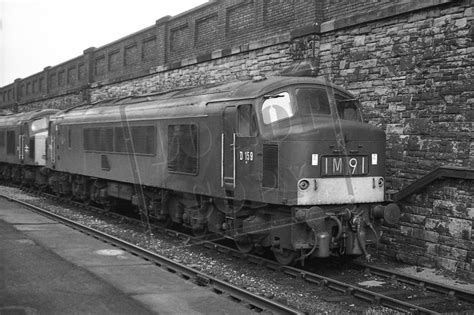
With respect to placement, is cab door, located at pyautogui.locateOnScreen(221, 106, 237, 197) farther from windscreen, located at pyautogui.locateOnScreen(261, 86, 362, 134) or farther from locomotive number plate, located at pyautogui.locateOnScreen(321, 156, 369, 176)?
locomotive number plate, located at pyautogui.locateOnScreen(321, 156, 369, 176)

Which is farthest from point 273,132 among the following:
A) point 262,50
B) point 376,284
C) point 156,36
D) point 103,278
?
point 156,36

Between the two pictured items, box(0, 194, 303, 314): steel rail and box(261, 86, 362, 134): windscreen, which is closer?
box(0, 194, 303, 314): steel rail

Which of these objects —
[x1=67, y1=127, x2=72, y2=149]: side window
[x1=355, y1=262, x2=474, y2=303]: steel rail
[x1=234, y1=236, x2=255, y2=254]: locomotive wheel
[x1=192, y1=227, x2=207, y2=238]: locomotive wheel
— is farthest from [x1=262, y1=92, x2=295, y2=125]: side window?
[x1=67, y1=127, x2=72, y2=149]: side window

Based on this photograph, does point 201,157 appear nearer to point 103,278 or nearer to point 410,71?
point 103,278

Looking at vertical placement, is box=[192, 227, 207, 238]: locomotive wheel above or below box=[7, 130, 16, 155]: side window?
below

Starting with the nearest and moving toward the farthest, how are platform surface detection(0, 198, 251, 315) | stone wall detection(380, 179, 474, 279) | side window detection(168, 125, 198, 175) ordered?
platform surface detection(0, 198, 251, 315)
stone wall detection(380, 179, 474, 279)
side window detection(168, 125, 198, 175)

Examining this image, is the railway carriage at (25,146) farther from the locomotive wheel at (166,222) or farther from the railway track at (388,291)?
the railway track at (388,291)

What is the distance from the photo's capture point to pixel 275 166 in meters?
8.13

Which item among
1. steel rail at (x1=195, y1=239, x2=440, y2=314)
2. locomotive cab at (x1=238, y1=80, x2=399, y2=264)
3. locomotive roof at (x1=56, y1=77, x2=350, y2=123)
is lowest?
steel rail at (x1=195, y1=239, x2=440, y2=314)

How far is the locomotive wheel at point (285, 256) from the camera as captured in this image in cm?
842

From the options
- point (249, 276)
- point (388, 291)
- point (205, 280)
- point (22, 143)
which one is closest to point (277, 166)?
point (249, 276)

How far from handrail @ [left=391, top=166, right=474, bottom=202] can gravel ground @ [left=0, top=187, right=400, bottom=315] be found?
180 cm

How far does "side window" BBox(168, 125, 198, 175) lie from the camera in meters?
10.0

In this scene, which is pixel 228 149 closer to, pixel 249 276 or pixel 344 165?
pixel 344 165
